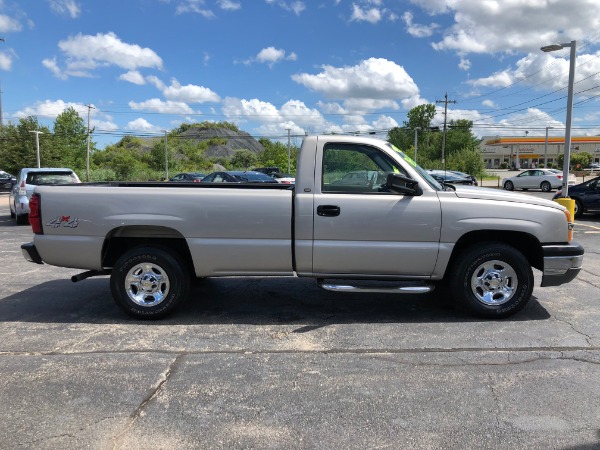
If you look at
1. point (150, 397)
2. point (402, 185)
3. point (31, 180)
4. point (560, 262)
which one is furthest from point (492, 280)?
point (31, 180)

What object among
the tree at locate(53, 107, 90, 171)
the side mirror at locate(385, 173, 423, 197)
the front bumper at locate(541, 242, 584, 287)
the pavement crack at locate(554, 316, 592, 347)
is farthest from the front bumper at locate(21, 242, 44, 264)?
the tree at locate(53, 107, 90, 171)

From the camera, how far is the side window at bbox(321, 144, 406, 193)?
498 centimetres

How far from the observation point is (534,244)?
16.9 feet

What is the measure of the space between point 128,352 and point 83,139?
8454 cm

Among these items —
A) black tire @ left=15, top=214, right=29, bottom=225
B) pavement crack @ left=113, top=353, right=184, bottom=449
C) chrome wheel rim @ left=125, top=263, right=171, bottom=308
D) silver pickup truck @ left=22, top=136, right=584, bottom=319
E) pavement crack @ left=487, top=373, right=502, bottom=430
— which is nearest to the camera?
pavement crack @ left=113, top=353, right=184, bottom=449

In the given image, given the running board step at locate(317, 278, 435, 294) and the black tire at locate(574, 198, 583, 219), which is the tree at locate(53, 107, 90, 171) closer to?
the black tire at locate(574, 198, 583, 219)

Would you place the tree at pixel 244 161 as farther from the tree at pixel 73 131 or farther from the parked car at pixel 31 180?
the parked car at pixel 31 180

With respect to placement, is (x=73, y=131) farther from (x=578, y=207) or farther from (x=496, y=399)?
(x=496, y=399)

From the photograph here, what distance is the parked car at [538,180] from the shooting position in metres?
31.5

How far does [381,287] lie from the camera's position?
16.2ft

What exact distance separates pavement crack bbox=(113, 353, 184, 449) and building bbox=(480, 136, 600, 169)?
106 m

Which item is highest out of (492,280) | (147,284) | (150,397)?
(492,280)

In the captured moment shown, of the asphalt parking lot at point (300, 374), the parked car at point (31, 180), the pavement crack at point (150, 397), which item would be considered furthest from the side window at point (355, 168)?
the parked car at point (31, 180)

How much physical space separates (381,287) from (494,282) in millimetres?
1209
